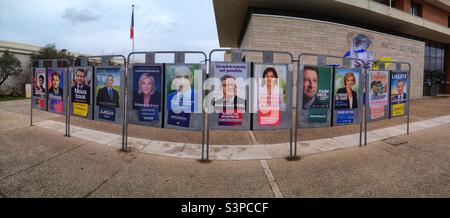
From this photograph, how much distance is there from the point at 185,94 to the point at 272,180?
8.28 ft

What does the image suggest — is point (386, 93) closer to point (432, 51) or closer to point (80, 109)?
point (80, 109)

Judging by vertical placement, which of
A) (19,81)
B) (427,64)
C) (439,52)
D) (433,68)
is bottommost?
(19,81)

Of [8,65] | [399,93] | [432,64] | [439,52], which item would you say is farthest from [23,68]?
[439,52]

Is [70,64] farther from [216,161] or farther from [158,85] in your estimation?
[216,161]

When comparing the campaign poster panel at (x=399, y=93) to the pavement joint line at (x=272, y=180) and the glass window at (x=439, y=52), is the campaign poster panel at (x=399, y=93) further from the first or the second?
the glass window at (x=439, y=52)

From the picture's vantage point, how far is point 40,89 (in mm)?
7449

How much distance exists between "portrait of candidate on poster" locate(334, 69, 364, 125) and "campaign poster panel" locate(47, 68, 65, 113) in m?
7.92

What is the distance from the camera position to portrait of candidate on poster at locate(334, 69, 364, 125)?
531cm

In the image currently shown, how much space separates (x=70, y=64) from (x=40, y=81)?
6.01ft

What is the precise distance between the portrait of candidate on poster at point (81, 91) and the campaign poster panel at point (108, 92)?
35 centimetres

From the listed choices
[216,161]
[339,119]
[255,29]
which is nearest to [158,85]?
[216,161]

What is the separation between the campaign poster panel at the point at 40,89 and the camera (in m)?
7.29

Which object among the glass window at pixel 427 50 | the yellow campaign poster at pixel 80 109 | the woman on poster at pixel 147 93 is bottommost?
the yellow campaign poster at pixel 80 109

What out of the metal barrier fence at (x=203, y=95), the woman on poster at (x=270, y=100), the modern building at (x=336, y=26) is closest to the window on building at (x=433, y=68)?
the modern building at (x=336, y=26)
